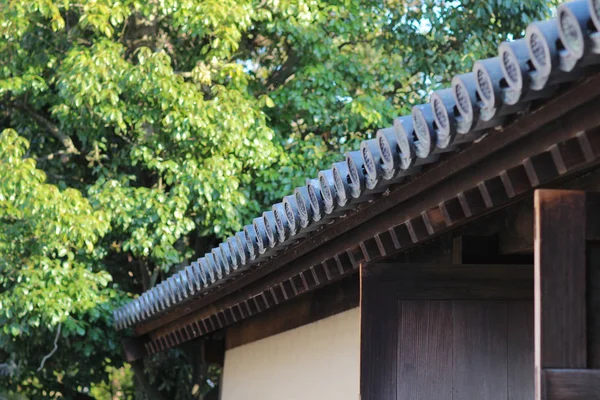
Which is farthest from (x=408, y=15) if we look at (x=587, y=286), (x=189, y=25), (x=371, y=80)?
(x=587, y=286)

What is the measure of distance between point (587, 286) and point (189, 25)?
8.78m

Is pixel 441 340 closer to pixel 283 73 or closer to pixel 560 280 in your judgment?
pixel 560 280

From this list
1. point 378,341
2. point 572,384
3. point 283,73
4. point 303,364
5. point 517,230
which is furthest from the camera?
point 283,73

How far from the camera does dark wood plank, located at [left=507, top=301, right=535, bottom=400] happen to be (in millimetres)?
5293

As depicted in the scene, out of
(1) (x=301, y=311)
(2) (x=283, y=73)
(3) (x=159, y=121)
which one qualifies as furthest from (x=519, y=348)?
(2) (x=283, y=73)

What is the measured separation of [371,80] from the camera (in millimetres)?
13172

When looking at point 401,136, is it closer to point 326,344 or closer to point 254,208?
point 326,344

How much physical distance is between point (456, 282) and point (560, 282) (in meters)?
1.65

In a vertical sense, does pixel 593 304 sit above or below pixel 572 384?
above

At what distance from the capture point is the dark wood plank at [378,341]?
5.18 m

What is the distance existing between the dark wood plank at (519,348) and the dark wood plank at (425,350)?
0.32 m

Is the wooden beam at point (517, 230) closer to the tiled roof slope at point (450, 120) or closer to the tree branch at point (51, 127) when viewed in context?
the tiled roof slope at point (450, 120)

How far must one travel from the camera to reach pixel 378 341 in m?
5.24

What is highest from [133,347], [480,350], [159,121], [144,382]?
[159,121]
